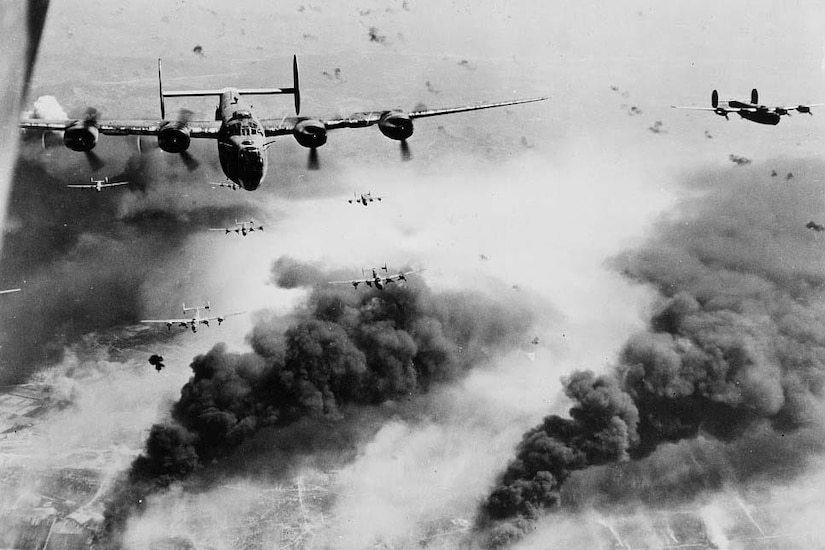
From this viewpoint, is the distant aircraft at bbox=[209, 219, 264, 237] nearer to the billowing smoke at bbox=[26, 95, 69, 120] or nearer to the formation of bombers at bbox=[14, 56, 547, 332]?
the formation of bombers at bbox=[14, 56, 547, 332]

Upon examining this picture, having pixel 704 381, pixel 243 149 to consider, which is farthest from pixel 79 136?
pixel 704 381

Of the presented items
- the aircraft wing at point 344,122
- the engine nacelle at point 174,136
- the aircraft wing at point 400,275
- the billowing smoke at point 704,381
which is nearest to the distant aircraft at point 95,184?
the engine nacelle at point 174,136

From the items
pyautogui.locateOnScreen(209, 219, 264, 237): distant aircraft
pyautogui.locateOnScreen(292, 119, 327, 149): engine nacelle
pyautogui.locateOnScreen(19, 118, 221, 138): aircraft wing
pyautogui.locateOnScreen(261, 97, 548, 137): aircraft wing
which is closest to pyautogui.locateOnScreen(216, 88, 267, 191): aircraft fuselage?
pyautogui.locateOnScreen(19, 118, 221, 138): aircraft wing

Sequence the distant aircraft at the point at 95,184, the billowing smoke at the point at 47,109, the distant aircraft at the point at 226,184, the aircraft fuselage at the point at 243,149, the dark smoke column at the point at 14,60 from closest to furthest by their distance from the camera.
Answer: the aircraft fuselage at the point at 243,149
the dark smoke column at the point at 14,60
the billowing smoke at the point at 47,109
the distant aircraft at the point at 226,184
the distant aircraft at the point at 95,184

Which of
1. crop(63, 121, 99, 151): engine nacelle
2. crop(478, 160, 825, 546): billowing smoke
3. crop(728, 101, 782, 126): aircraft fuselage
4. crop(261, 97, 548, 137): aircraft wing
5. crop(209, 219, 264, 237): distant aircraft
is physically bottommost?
crop(478, 160, 825, 546): billowing smoke

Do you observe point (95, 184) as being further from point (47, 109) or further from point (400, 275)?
point (400, 275)

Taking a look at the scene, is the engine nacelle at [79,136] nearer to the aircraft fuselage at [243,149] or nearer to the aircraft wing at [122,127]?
the aircraft wing at [122,127]

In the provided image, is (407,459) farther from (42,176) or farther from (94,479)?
(42,176)
